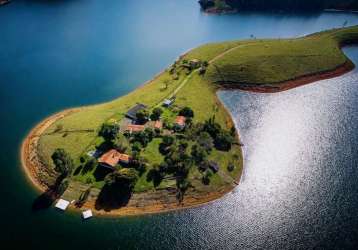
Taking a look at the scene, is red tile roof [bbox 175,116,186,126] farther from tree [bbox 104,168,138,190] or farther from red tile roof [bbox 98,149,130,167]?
tree [bbox 104,168,138,190]

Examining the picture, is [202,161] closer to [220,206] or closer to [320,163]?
[220,206]

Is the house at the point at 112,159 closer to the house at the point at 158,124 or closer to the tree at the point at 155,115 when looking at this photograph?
the house at the point at 158,124

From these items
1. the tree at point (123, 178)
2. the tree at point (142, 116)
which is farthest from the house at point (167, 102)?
the tree at point (123, 178)

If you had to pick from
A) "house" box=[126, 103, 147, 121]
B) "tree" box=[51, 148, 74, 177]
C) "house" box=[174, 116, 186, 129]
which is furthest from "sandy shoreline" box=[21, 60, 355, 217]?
"house" box=[126, 103, 147, 121]

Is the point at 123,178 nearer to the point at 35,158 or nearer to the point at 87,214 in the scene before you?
the point at 87,214

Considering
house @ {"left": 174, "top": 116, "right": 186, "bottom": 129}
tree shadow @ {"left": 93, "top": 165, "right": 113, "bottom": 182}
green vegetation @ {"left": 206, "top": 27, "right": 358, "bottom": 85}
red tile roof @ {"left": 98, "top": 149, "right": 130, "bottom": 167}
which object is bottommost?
tree shadow @ {"left": 93, "top": 165, "right": 113, "bottom": 182}

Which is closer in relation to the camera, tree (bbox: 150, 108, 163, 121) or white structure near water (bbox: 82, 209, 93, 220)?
white structure near water (bbox: 82, 209, 93, 220)

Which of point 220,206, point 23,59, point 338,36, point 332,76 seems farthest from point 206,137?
point 338,36

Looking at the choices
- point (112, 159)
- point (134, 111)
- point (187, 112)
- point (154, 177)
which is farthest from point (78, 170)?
point (187, 112)
